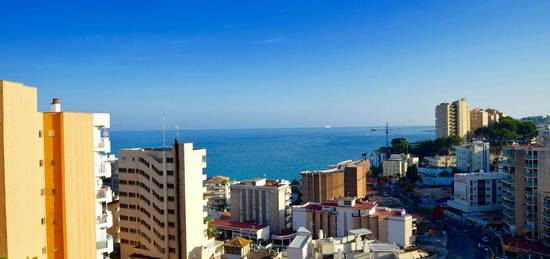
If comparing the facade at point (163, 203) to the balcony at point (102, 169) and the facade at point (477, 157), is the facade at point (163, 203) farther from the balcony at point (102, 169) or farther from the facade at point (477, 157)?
the facade at point (477, 157)

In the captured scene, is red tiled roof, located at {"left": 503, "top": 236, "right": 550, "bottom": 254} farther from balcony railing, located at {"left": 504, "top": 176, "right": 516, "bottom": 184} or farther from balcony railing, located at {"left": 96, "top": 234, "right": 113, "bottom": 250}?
balcony railing, located at {"left": 96, "top": 234, "right": 113, "bottom": 250}

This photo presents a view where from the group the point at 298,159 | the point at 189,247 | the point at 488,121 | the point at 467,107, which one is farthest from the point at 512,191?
the point at 298,159

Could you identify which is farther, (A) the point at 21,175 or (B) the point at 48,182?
(B) the point at 48,182

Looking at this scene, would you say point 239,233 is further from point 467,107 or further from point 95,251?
point 467,107

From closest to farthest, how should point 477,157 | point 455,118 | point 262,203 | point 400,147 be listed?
point 262,203 → point 477,157 → point 400,147 → point 455,118

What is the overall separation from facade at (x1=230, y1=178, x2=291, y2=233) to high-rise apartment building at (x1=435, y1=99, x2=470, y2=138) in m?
41.6

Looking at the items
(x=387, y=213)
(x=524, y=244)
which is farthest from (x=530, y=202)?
(x=387, y=213)

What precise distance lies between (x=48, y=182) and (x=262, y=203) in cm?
1895

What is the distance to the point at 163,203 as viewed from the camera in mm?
15836

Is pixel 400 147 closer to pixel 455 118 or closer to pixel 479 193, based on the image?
pixel 455 118

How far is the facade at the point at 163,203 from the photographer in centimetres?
1557

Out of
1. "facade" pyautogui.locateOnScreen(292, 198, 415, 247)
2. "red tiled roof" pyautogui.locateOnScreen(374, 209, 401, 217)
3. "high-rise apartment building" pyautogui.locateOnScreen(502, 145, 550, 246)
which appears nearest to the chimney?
"facade" pyautogui.locateOnScreen(292, 198, 415, 247)

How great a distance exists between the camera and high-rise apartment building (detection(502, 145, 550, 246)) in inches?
868

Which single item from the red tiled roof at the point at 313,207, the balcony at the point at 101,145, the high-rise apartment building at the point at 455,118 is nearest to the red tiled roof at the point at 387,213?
the red tiled roof at the point at 313,207
